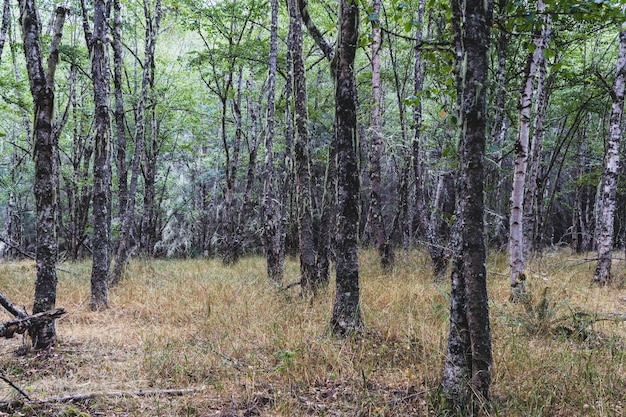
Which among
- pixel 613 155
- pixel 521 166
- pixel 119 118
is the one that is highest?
pixel 119 118

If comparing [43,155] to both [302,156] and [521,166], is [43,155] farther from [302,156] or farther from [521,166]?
[521,166]

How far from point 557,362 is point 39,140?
6173 mm

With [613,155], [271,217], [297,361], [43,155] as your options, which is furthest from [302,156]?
[613,155]

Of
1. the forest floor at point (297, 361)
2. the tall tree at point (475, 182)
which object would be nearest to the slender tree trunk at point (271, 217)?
the forest floor at point (297, 361)

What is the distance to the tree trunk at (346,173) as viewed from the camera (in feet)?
15.9

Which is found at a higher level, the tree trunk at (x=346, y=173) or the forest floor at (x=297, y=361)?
the tree trunk at (x=346, y=173)

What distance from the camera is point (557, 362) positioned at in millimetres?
3803

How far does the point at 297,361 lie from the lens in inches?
160

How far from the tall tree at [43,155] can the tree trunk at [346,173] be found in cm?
347

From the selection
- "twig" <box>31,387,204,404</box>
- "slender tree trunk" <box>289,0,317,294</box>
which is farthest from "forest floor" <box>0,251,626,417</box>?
"slender tree trunk" <box>289,0,317,294</box>

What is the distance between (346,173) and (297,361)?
7.26 ft

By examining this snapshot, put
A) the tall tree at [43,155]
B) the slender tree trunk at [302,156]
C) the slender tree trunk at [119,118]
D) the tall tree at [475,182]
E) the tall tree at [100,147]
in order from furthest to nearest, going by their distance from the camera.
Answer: the slender tree trunk at [119,118], the slender tree trunk at [302,156], the tall tree at [100,147], the tall tree at [43,155], the tall tree at [475,182]

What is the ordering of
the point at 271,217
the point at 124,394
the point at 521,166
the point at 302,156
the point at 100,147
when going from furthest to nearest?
the point at 271,217 → the point at 302,156 → the point at 100,147 → the point at 521,166 → the point at 124,394

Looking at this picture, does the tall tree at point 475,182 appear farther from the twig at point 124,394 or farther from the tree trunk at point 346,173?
the twig at point 124,394
